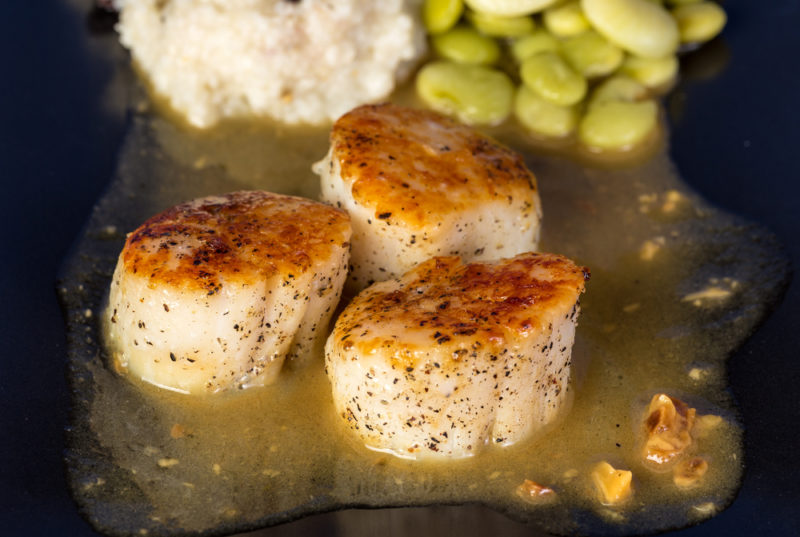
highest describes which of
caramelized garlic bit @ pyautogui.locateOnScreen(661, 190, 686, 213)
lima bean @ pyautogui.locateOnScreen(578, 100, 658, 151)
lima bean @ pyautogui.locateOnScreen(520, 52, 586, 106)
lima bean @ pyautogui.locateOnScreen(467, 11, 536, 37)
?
lima bean @ pyautogui.locateOnScreen(467, 11, 536, 37)

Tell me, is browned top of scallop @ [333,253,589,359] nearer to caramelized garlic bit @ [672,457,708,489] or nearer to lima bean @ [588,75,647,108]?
caramelized garlic bit @ [672,457,708,489]

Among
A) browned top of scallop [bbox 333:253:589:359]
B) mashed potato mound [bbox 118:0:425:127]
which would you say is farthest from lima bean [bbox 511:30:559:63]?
browned top of scallop [bbox 333:253:589:359]

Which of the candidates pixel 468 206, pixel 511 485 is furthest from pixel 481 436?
pixel 468 206

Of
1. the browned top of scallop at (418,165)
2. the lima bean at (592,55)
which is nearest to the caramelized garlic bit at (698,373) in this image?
the browned top of scallop at (418,165)

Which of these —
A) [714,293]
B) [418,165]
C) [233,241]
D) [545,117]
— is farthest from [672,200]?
[233,241]

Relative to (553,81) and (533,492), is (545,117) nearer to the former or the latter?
(553,81)
